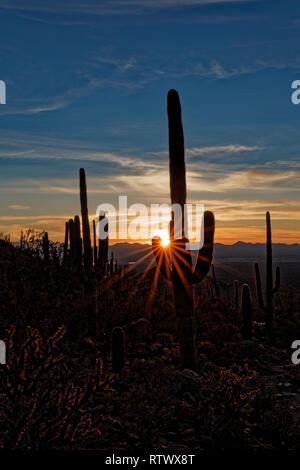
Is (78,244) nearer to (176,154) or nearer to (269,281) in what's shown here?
(176,154)

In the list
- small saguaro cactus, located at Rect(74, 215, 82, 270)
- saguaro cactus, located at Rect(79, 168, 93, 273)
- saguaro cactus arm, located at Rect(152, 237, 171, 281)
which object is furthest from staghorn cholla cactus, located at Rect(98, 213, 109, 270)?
saguaro cactus arm, located at Rect(152, 237, 171, 281)

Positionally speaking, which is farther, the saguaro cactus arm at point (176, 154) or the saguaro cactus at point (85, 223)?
the saguaro cactus at point (85, 223)

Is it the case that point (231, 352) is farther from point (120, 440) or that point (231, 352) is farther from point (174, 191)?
point (120, 440)

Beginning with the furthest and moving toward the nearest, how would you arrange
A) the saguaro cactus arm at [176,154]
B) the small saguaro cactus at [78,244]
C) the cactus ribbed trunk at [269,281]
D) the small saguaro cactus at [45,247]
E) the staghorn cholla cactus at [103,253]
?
the small saguaro cactus at [45,247] < the cactus ribbed trunk at [269,281] < the small saguaro cactus at [78,244] < the staghorn cholla cactus at [103,253] < the saguaro cactus arm at [176,154]

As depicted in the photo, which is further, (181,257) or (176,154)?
(176,154)

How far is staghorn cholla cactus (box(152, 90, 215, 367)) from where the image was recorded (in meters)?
10.2

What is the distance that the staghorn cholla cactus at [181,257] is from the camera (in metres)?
10.2

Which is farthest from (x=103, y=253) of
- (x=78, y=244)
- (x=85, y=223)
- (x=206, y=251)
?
(x=206, y=251)

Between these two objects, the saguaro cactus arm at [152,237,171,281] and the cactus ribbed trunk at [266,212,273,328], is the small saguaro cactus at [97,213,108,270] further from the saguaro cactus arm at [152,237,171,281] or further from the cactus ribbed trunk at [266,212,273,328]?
the cactus ribbed trunk at [266,212,273,328]

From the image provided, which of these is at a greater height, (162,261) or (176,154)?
(176,154)

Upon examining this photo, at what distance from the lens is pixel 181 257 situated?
418 inches

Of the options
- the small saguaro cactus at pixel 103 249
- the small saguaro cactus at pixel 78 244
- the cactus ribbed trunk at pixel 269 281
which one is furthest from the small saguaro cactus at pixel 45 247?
the cactus ribbed trunk at pixel 269 281

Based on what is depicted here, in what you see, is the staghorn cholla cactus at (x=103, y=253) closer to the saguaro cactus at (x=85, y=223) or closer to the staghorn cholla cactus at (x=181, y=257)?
the saguaro cactus at (x=85, y=223)
